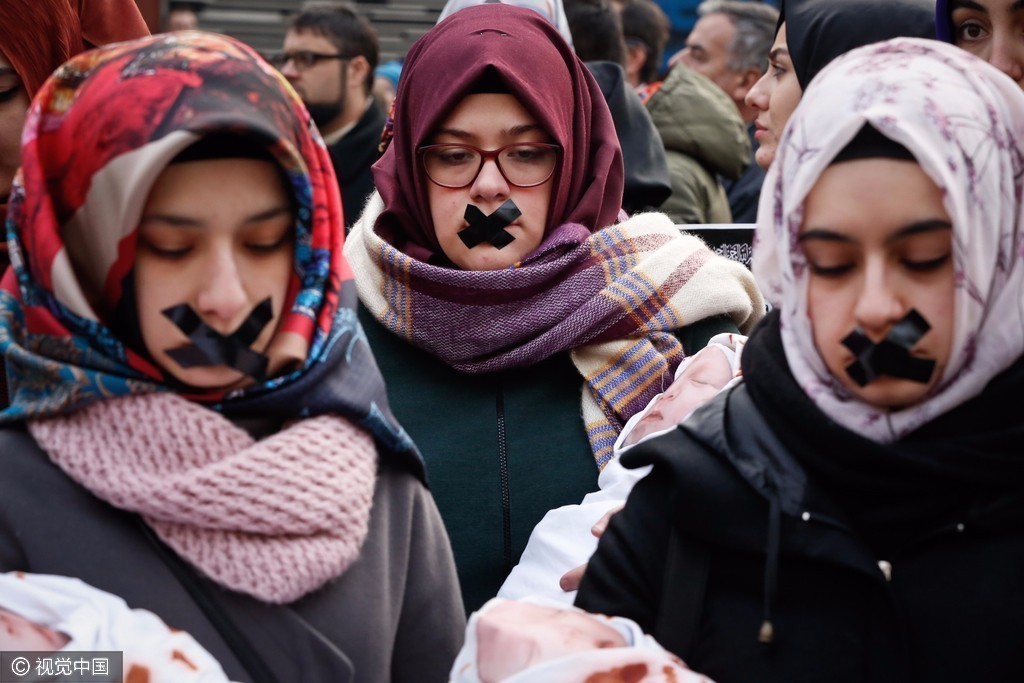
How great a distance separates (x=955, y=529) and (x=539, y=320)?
1.40m

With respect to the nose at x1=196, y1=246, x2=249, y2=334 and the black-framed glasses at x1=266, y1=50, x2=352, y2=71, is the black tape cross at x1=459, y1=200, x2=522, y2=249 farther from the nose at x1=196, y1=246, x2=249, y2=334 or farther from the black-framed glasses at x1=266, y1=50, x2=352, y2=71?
the black-framed glasses at x1=266, y1=50, x2=352, y2=71

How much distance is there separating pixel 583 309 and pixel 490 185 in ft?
1.19

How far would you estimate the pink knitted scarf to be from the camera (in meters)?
2.15

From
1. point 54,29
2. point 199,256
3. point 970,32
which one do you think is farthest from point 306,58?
point 199,256

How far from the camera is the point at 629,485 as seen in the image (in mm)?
2869

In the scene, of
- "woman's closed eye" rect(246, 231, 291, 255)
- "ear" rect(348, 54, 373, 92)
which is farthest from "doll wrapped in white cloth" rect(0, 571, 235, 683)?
"ear" rect(348, 54, 373, 92)

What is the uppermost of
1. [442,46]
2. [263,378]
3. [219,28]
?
[442,46]

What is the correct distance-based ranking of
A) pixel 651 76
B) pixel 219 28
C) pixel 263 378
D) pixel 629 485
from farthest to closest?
pixel 219 28 → pixel 651 76 → pixel 629 485 → pixel 263 378

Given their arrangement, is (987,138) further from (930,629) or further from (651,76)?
(651,76)

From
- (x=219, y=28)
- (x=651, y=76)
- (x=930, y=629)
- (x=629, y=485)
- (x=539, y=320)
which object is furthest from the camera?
(x=219, y=28)

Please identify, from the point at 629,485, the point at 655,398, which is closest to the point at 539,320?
the point at 655,398

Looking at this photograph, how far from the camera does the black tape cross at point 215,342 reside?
7.22 ft

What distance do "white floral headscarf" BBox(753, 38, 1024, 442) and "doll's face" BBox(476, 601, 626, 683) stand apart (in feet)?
1.59

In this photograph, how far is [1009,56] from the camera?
309cm
